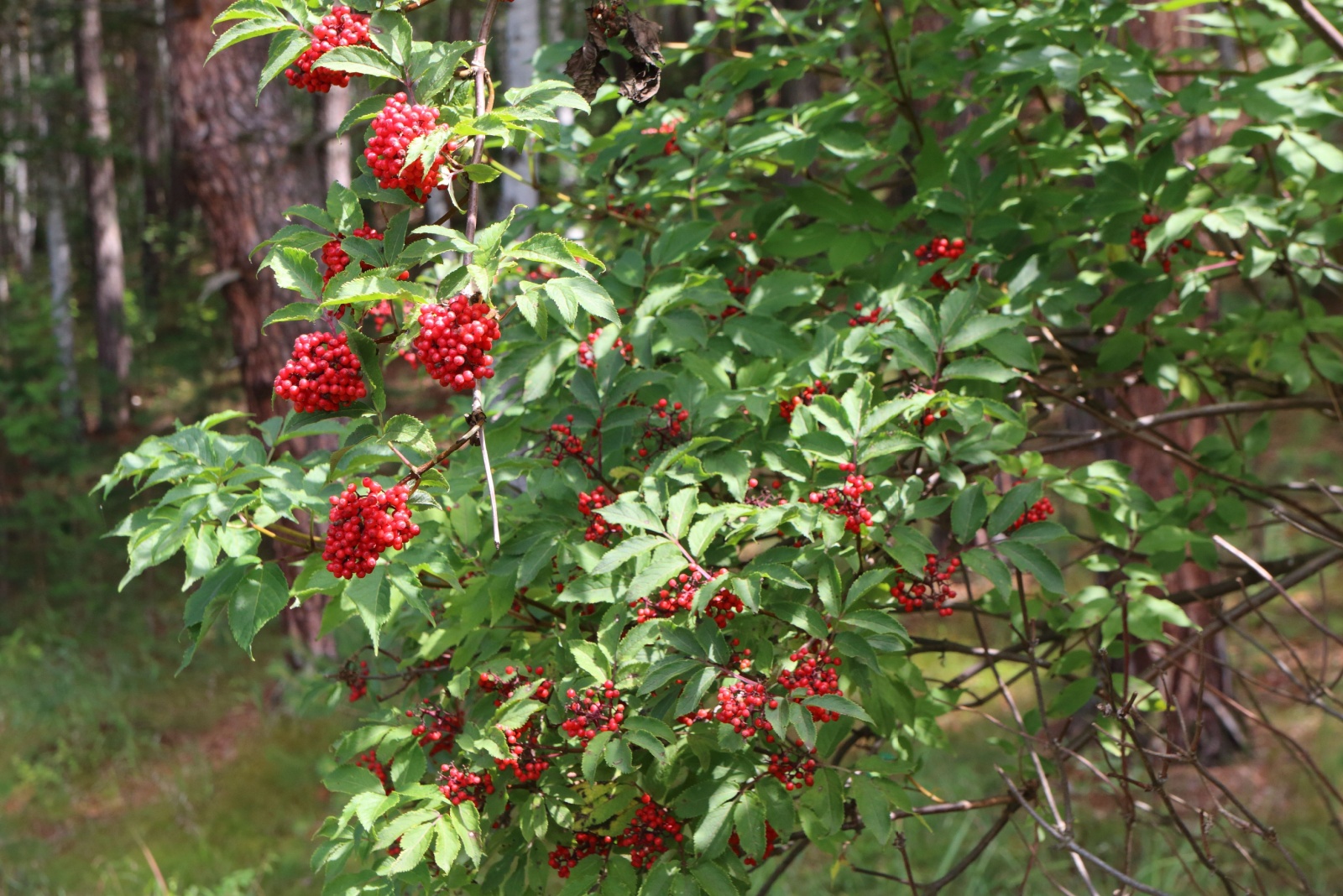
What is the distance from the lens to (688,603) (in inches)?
61.4

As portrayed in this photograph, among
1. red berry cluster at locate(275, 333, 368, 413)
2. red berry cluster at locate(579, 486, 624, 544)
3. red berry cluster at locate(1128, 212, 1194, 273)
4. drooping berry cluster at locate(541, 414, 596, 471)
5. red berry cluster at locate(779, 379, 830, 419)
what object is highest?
red berry cluster at locate(275, 333, 368, 413)

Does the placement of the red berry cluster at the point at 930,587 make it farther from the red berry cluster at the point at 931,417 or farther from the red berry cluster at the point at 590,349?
the red berry cluster at the point at 590,349

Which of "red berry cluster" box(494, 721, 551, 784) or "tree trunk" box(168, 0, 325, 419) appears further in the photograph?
"tree trunk" box(168, 0, 325, 419)

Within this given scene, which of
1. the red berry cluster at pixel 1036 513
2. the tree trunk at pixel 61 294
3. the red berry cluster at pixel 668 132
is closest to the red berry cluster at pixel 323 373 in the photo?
the red berry cluster at pixel 1036 513

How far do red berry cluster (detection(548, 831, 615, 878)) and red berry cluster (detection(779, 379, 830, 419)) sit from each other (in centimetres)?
80

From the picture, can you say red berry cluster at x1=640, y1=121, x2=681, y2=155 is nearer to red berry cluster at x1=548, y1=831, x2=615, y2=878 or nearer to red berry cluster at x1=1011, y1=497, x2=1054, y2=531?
red berry cluster at x1=1011, y1=497, x2=1054, y2=531

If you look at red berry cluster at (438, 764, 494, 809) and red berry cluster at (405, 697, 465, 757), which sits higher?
red berry cluster at (438, 764, 494, 809)

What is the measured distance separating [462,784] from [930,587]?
32.7 inches

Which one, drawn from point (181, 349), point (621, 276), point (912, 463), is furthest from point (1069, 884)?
point (181, 349)

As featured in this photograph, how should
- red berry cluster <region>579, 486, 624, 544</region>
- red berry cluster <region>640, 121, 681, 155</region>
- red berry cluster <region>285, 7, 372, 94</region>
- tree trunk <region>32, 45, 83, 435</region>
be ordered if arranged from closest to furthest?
red berry cluster <region>285, 7, 372, 94</region>
red berry cluster <region>579, 486, 624, 544</region>
red berry cluster <region>640, 121, 681, 155</region>
tree trunk <region>32, 45, 83, 435</region>

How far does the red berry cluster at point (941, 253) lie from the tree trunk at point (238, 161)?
190 inches

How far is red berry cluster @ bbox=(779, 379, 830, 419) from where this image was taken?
186 centimetres

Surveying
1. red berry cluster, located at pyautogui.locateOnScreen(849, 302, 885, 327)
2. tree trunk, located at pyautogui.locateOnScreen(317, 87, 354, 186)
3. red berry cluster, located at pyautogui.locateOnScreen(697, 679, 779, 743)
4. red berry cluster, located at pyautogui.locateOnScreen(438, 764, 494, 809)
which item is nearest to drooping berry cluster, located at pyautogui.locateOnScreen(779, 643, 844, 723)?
red berry cluster, located at pyautogui.locateOnScreen(697, 679, 779, 743)

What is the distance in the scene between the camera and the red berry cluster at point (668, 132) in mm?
2586
